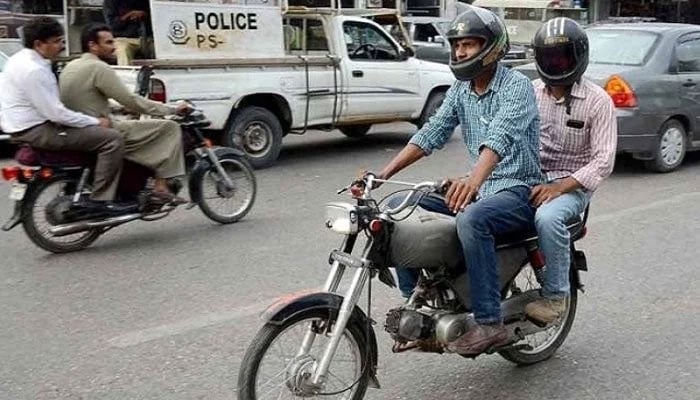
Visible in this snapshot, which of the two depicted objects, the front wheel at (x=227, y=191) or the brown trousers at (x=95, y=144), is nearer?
the brown trousers at (x=95, y=144)

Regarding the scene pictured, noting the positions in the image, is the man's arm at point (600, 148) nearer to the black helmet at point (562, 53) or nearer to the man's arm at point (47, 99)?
the black helmet at point (562, 53)

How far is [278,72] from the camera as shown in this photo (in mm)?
9734

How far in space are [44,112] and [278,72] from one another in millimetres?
4064

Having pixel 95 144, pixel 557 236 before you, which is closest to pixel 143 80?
pixel 95 144

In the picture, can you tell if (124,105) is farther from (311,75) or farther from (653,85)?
(653,85)

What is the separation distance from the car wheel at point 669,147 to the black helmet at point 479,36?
20.5ft

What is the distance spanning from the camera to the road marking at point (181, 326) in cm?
448

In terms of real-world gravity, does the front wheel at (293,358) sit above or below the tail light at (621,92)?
below

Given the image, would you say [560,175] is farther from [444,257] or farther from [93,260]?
[93,260]

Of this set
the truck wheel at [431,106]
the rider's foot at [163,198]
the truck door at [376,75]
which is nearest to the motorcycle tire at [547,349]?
the rider's foot at [163,198]

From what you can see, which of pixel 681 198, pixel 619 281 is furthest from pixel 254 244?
pixel 681 198

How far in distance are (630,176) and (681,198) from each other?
112 centimetres

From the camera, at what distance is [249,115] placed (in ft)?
31.6

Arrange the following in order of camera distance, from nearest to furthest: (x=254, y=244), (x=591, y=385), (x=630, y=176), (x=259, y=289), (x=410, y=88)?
(x=591, y=385) < (x=259, y=289) < (x=254, y=244) < (x=630, y=176) < (x=410, y=88)
